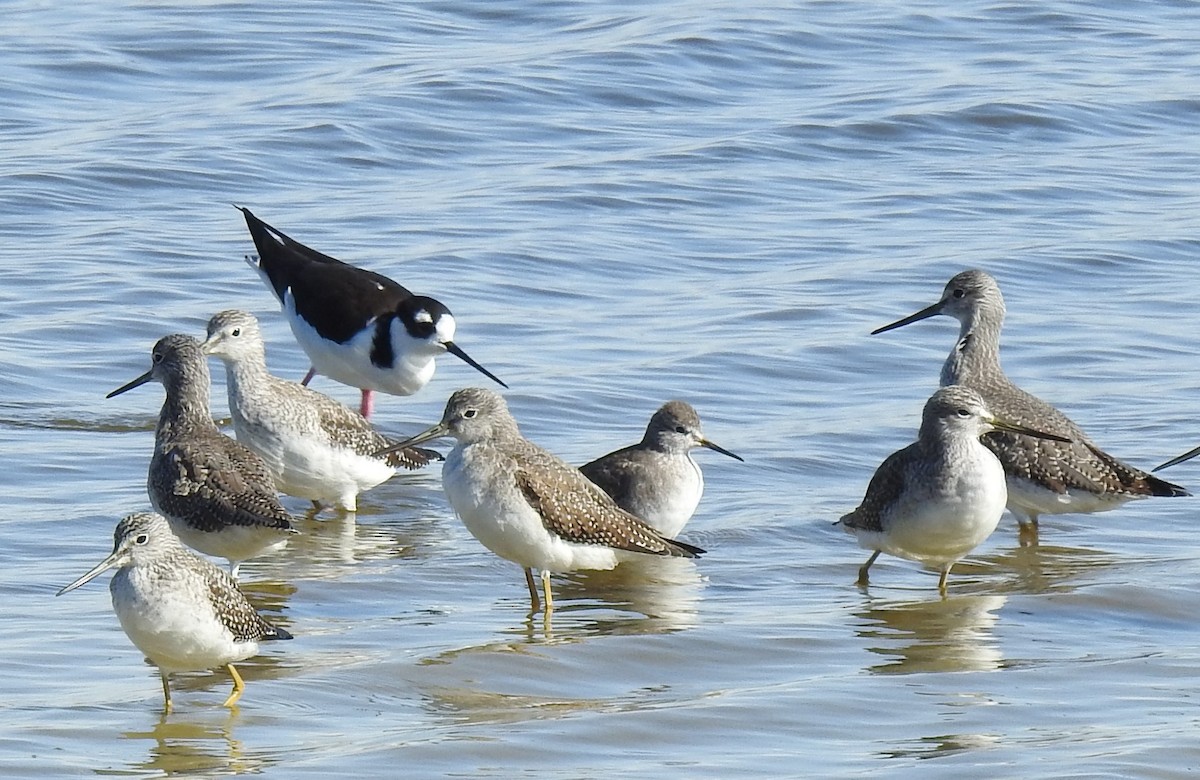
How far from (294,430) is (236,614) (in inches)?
115

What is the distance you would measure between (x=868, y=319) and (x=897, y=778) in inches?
303

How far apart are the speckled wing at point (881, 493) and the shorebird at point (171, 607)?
9.11ft

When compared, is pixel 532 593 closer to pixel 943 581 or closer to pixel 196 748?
pixel 943 581

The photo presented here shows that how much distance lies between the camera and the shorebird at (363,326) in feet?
39.2

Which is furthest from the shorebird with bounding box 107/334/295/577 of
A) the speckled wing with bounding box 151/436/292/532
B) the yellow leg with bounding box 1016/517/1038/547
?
the yellow leg with bounding box 1016/517/1038/547

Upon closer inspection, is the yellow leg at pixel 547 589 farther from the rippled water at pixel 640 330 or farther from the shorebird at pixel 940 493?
the shorebird at pixel 940 493

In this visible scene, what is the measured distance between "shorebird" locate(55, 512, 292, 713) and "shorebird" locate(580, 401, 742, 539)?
97.0 inches

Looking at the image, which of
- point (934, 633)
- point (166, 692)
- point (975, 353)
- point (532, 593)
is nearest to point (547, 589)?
point (532, 593)

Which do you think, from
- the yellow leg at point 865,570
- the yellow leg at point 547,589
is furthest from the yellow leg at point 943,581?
the yellow leg at point 547,589

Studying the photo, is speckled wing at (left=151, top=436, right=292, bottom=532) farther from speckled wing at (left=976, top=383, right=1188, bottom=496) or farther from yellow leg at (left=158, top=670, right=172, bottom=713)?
speckled wing at (left=976, top=383, right=1188, bottom=496)

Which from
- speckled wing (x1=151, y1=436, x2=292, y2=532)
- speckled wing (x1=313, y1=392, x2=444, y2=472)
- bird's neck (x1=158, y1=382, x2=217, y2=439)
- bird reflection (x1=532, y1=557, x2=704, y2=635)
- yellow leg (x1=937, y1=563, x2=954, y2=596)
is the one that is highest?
bird's neck (x1=158, y1=382, x2=217, y2=439)

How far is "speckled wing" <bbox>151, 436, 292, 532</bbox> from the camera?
8492mm

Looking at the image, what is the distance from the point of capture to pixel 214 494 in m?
8.59

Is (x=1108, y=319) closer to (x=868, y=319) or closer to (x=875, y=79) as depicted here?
(x=868, y=319)
